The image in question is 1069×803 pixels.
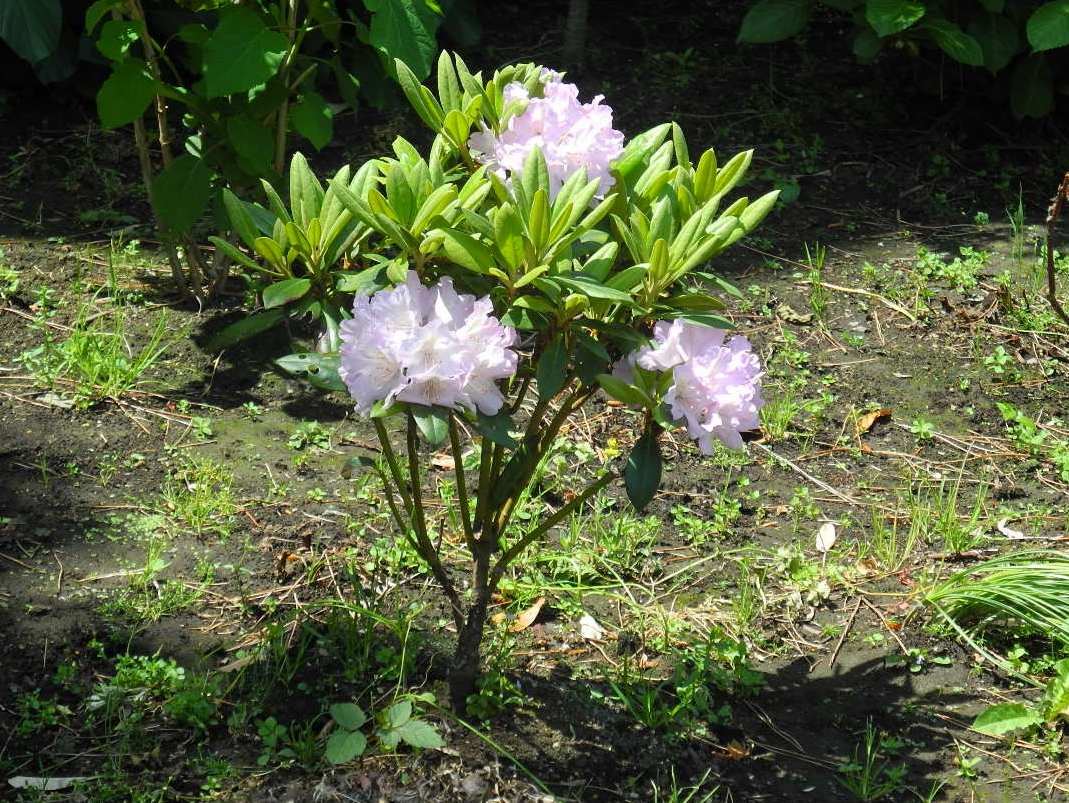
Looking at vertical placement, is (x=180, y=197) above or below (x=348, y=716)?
above

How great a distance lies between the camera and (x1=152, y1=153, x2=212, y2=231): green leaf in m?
3.36

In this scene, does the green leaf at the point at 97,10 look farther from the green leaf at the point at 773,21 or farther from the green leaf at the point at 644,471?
the green leaf at the point at 773,21

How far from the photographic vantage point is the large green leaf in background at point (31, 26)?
12.9ft

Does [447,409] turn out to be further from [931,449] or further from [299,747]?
[931,449]

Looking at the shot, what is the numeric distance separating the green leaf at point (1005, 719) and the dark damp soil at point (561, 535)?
0.04m

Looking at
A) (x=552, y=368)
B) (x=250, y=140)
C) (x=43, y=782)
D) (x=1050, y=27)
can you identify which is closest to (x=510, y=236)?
(x=552, y=368)

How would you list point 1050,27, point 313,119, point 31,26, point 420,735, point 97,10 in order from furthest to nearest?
point 1050,27 < point 31,26 < point 313,119 < point 97,10 < point 420,735

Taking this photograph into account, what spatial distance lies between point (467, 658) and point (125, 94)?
6.20 ft

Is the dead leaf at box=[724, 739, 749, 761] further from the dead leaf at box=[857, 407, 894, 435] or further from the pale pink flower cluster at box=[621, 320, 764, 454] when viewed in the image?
the dead leaf at box=[857, 407, 894, 435]

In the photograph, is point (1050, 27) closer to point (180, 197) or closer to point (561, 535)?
point (561, 535)

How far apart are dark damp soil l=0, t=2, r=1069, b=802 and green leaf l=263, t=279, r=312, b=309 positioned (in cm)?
80

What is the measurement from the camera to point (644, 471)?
6.75ft

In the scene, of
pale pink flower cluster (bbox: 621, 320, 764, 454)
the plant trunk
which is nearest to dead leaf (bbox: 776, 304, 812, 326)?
the plant trunk

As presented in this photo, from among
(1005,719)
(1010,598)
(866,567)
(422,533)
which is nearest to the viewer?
(422,533)
